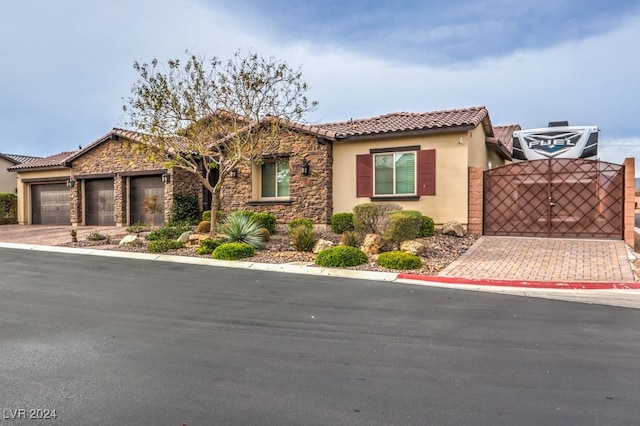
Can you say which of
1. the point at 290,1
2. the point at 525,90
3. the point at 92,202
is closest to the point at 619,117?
the point at 525,90

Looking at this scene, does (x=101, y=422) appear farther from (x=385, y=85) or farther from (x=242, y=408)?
(x=385, y=85)

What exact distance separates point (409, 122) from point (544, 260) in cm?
736

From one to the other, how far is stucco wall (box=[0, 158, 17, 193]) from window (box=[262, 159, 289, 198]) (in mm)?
21147

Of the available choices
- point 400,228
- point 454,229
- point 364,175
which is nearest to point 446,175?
point 454,229

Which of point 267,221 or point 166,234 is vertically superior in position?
point 267,221

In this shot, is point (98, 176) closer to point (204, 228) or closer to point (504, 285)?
point (204, 228)

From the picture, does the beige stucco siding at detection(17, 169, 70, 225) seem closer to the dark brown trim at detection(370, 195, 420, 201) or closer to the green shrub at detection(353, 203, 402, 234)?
the dark brown trim at detection(370, 195, 420, 201)

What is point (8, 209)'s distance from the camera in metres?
25.0

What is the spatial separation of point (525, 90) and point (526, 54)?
3.09m

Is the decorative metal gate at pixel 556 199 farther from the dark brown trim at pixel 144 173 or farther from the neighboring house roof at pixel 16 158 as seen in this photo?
the neighboring house roof at pixel 16 158

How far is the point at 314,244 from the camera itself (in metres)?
12.7

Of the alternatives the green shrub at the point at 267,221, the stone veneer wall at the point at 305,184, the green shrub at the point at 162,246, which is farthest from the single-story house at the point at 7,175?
the green shrub at the point at 267,221

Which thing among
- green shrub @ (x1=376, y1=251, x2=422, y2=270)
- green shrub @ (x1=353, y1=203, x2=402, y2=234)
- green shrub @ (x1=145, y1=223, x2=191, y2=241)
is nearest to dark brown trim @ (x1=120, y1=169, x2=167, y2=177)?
green shrub @ (x1=145, y1=223, x2=191, y2=241)

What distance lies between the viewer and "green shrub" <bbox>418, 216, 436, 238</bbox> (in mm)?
13938
